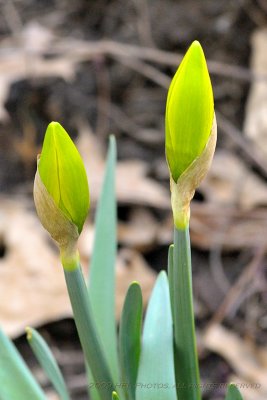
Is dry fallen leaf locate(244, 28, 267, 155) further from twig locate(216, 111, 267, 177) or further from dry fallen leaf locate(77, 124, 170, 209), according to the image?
dry fallen leaf locate(77, 124, 170, 209)

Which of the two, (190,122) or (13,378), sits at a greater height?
(190,122)

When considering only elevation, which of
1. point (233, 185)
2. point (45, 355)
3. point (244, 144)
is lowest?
point (45, 355)


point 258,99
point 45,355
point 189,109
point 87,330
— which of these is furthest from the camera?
point 258,99

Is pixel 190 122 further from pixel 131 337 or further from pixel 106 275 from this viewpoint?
pixel 106 275

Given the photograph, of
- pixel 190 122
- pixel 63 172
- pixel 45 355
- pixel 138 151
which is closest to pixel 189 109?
pixel 190 122

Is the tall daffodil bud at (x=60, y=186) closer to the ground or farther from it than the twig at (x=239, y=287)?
farther from it

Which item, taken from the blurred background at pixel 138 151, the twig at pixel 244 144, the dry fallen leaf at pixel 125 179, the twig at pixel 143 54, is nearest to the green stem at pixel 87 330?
the blurred background at pixel 138 151

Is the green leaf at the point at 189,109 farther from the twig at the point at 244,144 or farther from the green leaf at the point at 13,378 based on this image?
the twig at the point at 244,144

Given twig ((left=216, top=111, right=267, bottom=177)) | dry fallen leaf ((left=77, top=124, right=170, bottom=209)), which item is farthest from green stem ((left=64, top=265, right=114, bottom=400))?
twig ((left=216, top=111, right=267, bottom=177))

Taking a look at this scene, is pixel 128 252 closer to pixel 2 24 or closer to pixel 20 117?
pixel 20 117
